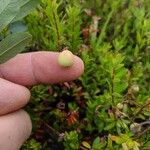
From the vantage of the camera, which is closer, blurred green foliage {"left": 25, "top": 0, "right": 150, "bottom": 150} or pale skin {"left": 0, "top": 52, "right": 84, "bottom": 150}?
pale skin {"left": 0, "top": 52, "right": 84, "bottom": 150}

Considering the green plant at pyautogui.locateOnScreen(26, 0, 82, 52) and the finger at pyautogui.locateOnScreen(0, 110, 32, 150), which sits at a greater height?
the green plant at pyautogui.locateOnScreen(26, 0, 82, 52)

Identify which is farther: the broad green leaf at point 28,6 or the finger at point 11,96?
the broad green leaf at point 28,6

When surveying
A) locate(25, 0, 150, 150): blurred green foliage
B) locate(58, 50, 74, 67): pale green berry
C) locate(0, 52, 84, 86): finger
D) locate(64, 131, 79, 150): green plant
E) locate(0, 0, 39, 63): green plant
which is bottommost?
locate(64, 131, 79, 150): green plant

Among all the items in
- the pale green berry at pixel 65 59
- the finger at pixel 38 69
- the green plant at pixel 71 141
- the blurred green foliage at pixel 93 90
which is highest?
the pale green berry at pixel 65 59

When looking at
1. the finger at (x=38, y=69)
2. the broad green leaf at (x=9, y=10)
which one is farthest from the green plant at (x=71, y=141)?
the broad green leaf at (x=9, y=10)

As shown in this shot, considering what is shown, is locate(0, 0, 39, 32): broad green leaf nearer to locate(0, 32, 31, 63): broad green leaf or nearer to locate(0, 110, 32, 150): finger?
locate(0, 32, 31, 63): broad green leaf

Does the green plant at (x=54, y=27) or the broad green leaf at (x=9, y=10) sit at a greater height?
the broad green leaf at (x=9, y=10)

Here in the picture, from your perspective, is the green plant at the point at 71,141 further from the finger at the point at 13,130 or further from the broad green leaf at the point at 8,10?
the broad green leaf at the point at 8,10

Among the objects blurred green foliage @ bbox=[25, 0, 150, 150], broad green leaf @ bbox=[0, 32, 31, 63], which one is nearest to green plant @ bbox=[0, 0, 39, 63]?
broad green leaf @ bbox=[0, 32, 31, 63]
